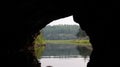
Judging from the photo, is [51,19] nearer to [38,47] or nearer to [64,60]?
[64,60]

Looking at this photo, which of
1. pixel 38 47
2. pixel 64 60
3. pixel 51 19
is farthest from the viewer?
pixel 38 47

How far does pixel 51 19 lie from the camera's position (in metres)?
26.3

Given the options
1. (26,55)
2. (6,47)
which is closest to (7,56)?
(6,47)

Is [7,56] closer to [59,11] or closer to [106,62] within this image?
[59,11]

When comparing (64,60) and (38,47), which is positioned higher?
A: (38,47)

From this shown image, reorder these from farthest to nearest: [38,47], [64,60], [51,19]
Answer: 1. [38,47]
2. [64,60]
3. [51,19]

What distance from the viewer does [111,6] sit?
18516 millimetres

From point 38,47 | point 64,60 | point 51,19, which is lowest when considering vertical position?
point 64,60

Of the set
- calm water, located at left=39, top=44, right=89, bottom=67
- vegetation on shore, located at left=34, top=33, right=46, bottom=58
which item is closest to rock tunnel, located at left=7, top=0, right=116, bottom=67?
calm water, located at left=39, top=44, right=89, bottom=67

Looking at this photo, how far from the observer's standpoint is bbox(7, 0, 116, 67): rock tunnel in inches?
773

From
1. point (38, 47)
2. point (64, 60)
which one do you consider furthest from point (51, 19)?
point (38, 47)

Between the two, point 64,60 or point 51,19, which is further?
point 64,60

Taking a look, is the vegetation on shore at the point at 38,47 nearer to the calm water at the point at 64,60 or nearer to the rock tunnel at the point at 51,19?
the calm water at the point at 64,60

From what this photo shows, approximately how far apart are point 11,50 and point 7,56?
Answer: 909 mm
